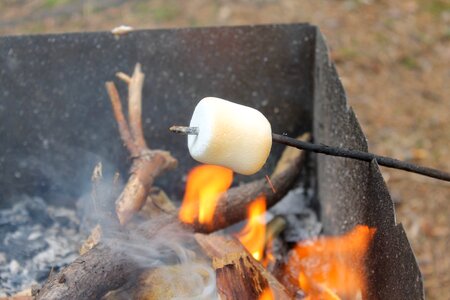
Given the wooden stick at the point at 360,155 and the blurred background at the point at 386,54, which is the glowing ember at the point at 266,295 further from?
the blurred background at the point at 386,54

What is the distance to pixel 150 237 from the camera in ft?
7.68

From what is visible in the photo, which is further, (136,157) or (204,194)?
(136,157)

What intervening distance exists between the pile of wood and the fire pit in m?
0.18

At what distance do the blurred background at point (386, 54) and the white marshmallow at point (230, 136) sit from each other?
90.3 inches

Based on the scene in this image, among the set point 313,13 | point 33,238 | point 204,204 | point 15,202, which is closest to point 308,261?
point 204,204

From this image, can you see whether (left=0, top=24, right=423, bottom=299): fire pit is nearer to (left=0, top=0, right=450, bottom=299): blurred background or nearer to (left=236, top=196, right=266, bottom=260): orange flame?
(left=236, top=196, right=266, bottom=260): orange flame

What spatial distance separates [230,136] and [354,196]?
0.88 m

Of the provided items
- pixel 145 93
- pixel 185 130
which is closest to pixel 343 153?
pixel 185 130

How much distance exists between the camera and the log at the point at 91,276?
1810 millimetres

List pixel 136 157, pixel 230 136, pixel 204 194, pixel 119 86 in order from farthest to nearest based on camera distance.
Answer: pixel 119 86 → pixel 136 157 → pixel 204 194 → pixel 230 136

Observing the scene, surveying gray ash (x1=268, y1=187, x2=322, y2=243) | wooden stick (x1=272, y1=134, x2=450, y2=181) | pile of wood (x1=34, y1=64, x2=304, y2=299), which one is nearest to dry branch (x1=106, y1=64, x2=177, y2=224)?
pile of wood (x1=34, y1=64, x2=304, y2=299)

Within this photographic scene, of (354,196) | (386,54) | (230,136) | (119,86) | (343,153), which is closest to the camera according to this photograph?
(230,136)

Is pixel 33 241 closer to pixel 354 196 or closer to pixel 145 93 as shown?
pixel 145 93

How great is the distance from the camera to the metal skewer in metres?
1.74
